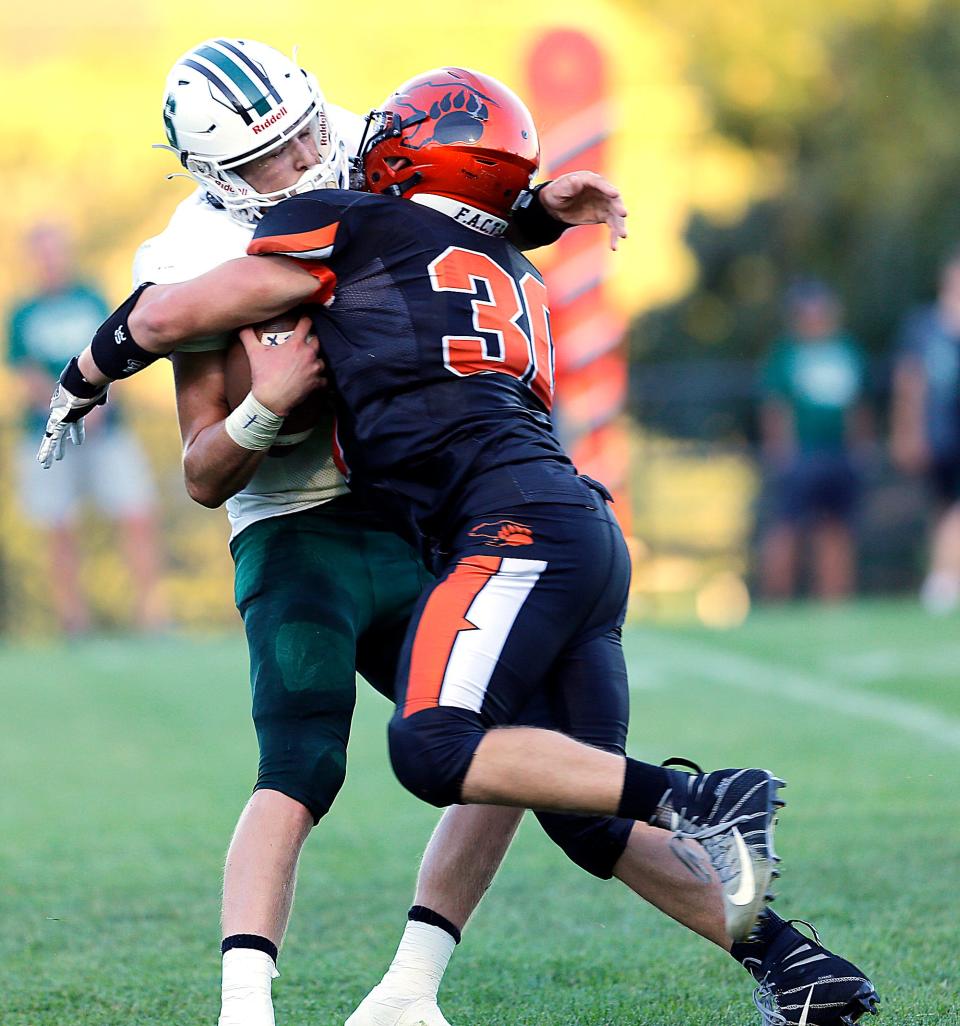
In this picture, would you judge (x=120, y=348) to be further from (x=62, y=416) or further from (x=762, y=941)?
(x=762, y=941)

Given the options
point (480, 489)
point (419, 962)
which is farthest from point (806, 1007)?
point (480, 489)

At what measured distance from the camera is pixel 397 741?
3113 mm

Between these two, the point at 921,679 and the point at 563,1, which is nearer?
the point at 921,679

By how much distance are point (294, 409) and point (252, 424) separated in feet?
0.36

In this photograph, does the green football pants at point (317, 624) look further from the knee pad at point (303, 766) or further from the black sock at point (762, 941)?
the black sock at point (762, 941)

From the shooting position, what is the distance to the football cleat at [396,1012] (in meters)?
3.42

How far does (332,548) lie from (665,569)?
492 inches

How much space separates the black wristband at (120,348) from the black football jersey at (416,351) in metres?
0.30

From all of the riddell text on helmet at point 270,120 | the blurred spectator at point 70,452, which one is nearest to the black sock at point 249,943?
the riddell text on helmet at point 270,120

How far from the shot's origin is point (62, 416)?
11.7 ft

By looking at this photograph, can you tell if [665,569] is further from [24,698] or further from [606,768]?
[606,768]

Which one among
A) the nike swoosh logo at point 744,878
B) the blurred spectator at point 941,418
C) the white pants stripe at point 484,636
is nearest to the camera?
the nike swoosh logo at point 744,878

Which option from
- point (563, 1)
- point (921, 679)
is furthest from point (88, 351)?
point (563, 1)

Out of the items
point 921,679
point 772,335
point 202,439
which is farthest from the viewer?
point 772,335
